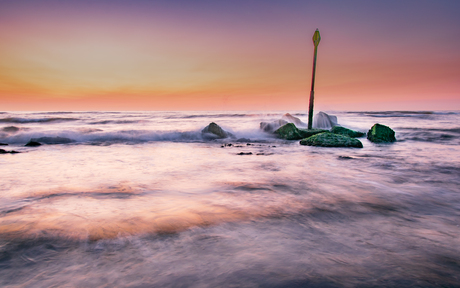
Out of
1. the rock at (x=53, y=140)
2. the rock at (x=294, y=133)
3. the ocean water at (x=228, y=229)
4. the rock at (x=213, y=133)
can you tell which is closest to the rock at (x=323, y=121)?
the rock at (x=294, y=133)

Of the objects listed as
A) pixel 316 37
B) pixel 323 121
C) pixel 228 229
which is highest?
pixel 316 37

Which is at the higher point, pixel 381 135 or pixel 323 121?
pixel 323 121

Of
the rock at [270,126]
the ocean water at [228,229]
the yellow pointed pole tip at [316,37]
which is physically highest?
the yellow pointed pole tip at [316,37]

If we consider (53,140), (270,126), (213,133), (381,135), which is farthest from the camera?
(270,126)

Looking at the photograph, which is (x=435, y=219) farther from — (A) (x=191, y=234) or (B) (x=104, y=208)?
(B) (x=104, y=208)

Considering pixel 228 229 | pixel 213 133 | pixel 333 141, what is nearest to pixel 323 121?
pixel 333 141

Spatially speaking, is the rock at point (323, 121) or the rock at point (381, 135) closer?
the rock at point (381, 135)

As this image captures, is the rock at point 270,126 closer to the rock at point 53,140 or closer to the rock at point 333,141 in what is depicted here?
the rock at point 333,141

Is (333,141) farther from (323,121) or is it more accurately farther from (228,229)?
(323,121)

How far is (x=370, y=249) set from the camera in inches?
74.2

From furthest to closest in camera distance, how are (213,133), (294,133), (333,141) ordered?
1. (213,133)
2. (294,133)
3. (333,141)

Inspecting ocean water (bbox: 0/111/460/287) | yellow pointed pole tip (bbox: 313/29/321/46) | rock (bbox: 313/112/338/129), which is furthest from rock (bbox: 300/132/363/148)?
rock (bbox: 313/112/338/129)

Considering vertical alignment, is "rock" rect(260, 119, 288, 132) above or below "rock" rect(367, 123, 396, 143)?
above

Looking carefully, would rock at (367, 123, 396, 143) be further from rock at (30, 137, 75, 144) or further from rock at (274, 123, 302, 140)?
rock at (30, 137, 75, 144)
